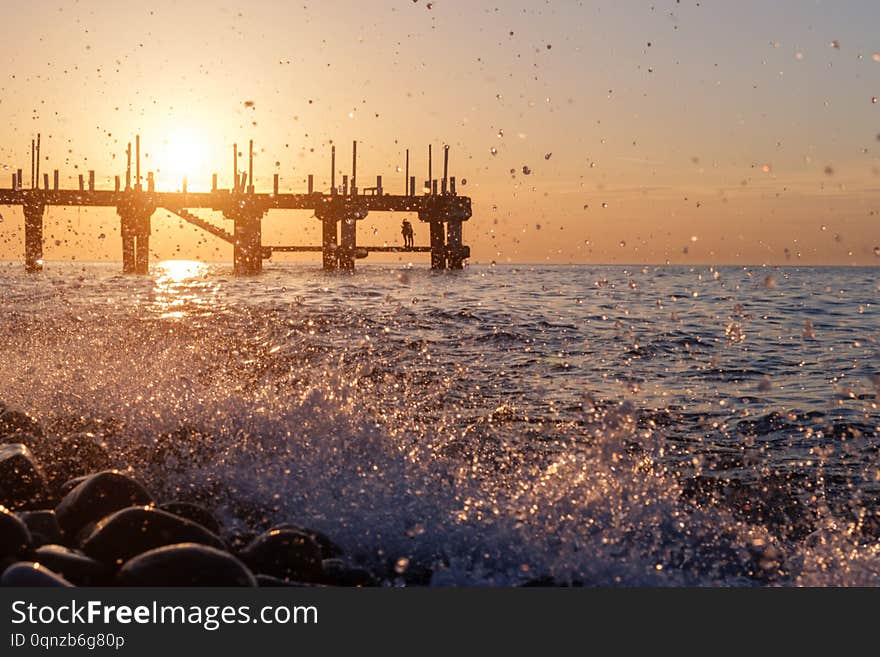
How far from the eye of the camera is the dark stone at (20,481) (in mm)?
5086

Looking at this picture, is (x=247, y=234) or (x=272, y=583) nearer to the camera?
(x=272, y=583)

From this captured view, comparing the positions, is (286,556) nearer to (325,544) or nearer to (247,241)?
(325,544)

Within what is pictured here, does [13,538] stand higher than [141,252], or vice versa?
[141,252]

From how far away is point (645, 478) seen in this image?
245 inches

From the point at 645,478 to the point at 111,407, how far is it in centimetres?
434

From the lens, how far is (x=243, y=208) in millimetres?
42594

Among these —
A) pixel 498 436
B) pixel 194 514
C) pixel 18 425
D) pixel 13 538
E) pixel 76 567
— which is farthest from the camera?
pixel 498 436

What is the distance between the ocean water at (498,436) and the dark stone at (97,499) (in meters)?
0.71

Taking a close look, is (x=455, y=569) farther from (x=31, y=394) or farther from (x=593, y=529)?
(x=31, y=394)

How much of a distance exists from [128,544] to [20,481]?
1.60 metres

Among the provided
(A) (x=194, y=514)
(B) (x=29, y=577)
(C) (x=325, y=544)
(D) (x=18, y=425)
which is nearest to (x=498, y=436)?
(C) (x=325, y=544)

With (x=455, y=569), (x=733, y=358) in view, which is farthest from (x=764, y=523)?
(x=733, y=358)

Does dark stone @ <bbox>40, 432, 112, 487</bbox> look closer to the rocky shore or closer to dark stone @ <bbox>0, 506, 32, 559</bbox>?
the rocky shore

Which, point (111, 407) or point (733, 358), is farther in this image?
point (733, 358)
